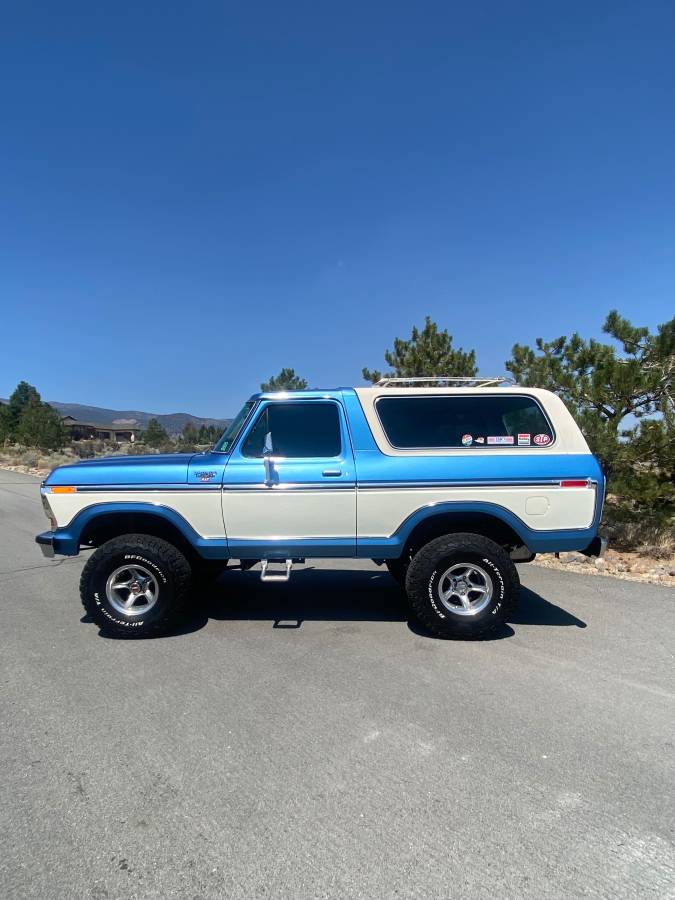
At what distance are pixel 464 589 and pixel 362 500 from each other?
117 cm

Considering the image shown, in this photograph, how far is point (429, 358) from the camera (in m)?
12.4

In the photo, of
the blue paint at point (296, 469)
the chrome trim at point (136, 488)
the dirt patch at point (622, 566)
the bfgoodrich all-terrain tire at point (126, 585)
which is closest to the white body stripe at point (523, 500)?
the blue paint at point (296, 469)

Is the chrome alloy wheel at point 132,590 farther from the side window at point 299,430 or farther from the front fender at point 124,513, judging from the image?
the side window at point 299,430

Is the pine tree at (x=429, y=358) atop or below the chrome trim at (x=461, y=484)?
atop

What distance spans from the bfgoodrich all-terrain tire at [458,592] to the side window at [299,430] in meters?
1.25

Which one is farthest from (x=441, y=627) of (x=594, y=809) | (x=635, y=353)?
(x=635, y=353)

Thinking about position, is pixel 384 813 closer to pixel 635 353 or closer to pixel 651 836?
pixel 651 836

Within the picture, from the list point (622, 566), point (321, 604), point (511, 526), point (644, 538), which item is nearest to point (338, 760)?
point (511, 526)

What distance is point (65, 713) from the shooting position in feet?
10.2

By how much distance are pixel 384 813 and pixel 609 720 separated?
162 centimetres

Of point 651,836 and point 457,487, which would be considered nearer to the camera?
point 651,836

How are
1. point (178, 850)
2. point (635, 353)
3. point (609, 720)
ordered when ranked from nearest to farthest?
point (178, 850)
point (609, 720)
point (635, 353)

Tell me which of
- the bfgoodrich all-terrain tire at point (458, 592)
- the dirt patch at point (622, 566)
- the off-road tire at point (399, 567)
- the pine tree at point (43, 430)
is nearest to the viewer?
the bfgoodrich all-terrain tire at point (458, 592)

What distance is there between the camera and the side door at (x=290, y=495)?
171 inches
